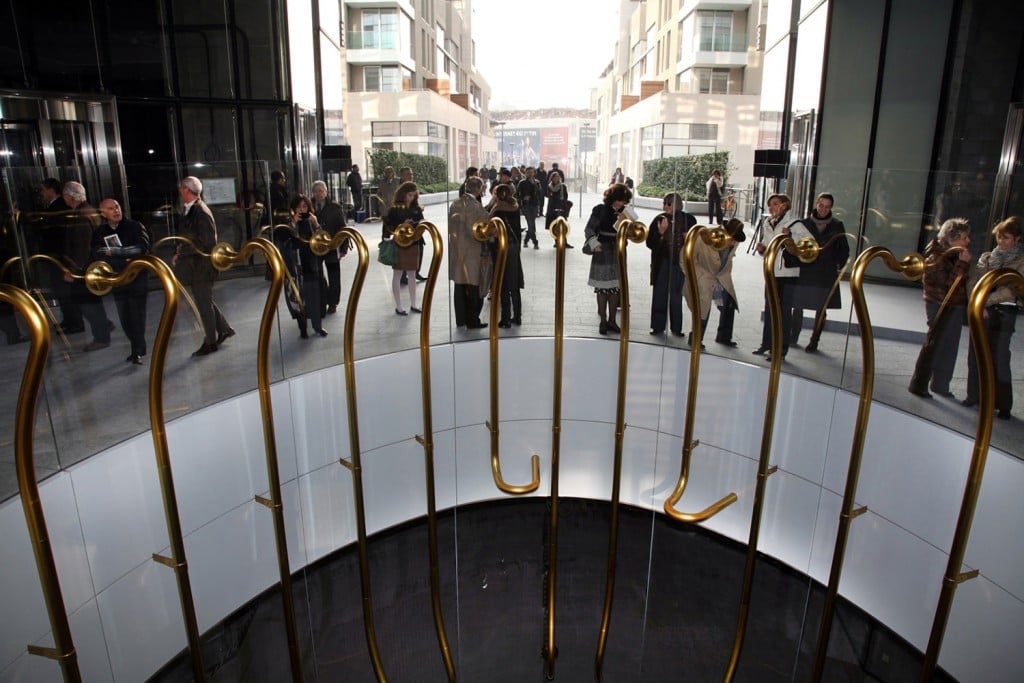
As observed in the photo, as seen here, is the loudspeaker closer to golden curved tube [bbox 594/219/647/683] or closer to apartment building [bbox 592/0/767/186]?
apartment building [bbox 592/0/767/186]

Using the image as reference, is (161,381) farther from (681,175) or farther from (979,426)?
(681,175)

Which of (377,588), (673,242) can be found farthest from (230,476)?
(673,242)

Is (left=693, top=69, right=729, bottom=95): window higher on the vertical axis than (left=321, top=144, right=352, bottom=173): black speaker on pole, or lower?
higher

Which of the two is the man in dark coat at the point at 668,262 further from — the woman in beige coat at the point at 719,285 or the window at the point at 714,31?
the window at the point at 714,31

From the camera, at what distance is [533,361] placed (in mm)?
4316

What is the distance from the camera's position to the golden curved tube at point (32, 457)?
54.9 inches

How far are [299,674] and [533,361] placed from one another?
95.8 inches

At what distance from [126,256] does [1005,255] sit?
4.10 metres

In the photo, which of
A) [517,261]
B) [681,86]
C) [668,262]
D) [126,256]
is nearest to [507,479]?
[517,261]

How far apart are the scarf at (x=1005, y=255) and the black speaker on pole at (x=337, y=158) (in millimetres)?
3790

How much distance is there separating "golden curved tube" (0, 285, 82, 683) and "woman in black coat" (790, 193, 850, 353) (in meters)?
3.25

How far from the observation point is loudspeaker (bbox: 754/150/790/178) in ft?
18.8

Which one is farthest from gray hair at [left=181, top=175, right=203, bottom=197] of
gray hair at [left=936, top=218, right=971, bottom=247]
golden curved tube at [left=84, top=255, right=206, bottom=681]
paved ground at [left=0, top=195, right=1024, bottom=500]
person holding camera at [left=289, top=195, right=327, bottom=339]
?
gray hair at [left=936, top=218, right=971, bottom=247]

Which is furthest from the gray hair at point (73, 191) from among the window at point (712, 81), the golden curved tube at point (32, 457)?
the window at point (712, 81)
